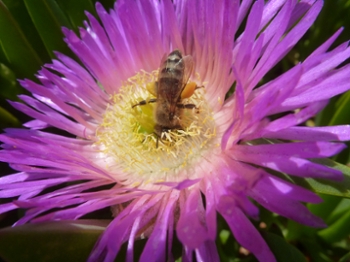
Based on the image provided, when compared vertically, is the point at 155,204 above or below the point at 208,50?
below

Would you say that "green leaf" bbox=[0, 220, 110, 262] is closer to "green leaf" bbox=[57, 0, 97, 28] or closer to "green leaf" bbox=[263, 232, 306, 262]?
"green leaf" bbox=[263, 232, 306, 262]

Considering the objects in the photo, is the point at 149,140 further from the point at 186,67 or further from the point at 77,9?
the point at 77,9

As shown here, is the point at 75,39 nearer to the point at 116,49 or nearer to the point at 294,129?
the point at 116,49

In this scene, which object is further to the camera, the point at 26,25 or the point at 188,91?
the point at 26,25

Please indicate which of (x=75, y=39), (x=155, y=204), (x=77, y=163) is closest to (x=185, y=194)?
(x=155, y=204)

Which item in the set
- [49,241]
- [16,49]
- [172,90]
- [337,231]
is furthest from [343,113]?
[16,49]

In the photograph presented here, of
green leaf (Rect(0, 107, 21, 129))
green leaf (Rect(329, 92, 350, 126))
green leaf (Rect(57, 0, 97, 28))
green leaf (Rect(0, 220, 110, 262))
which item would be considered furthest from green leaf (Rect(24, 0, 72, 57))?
green leaf (Rect(329, 92, 350, 126))

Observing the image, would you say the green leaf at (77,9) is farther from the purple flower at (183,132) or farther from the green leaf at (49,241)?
the green leaf at (49,241)
